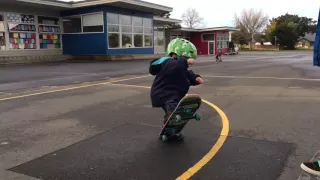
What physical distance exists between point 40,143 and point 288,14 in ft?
318

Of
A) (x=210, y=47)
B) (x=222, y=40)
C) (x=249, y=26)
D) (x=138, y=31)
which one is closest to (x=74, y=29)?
(x=138, y=31)

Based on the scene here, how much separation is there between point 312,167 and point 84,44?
26870 mm

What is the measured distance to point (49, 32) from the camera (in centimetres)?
2788

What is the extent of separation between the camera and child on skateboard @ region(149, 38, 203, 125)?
4.30 metres

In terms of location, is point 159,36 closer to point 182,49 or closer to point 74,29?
point 74,29

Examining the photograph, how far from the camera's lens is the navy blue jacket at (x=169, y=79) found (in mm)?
4301

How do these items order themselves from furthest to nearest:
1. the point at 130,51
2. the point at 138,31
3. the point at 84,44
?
1. the point at 138,31
2. the point at 130,51
3. the point at 84,44

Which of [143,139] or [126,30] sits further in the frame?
[126,30]

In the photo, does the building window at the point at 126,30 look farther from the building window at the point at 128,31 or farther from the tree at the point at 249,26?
the tree at the point at 249,26

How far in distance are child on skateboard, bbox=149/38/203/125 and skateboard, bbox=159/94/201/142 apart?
0.44 ft

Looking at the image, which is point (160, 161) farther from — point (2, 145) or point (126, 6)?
point (126, 6)

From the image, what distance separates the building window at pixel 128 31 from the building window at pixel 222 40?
21351mm

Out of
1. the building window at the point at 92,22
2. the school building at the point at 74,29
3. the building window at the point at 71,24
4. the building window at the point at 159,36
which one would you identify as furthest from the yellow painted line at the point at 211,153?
the building window at the point at 159,36

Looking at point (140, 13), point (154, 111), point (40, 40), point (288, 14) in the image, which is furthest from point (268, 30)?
point (154, 111)
